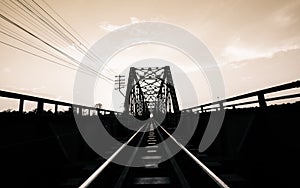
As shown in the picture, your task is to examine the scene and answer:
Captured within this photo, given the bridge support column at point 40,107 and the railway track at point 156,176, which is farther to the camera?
the bridge support column at point 40,107

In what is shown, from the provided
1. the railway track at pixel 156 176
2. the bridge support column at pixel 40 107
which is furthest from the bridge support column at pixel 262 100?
the bridge support column at pixel 40 107

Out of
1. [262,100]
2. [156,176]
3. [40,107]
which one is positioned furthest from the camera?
[40,107]

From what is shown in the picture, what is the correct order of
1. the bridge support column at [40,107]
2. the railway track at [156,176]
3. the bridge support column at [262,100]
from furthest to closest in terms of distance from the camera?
1. the bridge support column at [40,107]
2. the bridge support column at [262,100]
3. the railway track at [156,176]

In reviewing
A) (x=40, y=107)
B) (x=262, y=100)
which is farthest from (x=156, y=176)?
(x=40, y=107)

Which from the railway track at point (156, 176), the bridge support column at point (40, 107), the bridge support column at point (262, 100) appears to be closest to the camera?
the railway track at point (156, 176)

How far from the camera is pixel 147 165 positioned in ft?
14.6

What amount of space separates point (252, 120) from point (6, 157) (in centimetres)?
449

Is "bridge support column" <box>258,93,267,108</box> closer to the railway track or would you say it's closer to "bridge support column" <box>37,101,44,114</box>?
the railway track

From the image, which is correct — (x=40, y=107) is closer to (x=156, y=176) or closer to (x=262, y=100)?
(x=156, y=176)

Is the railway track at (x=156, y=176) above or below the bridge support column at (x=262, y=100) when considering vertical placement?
below

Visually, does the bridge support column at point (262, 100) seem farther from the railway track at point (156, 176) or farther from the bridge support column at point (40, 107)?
the bridge support column at point (40, 107)

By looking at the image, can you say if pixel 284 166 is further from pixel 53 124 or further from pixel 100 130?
pixel 100 130

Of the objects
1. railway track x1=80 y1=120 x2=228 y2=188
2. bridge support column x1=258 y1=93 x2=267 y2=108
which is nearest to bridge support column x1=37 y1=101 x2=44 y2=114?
railway track x1=80 y1=120 x2=228 y2=188

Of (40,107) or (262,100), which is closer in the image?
(262,100)
